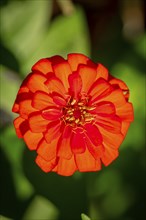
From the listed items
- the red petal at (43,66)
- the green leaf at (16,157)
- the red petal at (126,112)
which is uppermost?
the red petal at (43,66)

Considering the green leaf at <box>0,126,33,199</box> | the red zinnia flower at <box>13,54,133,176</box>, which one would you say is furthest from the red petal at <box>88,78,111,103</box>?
the green leaf at <box>0,126,33,199</box>

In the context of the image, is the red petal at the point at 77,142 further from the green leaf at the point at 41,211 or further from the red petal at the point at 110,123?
the green leaf at the point at 41,211

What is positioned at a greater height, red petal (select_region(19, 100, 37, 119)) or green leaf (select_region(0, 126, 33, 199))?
red petal (select_region(19, 100, 37, 119))

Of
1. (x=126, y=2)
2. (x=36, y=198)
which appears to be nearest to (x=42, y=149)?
(x=36, y=198)

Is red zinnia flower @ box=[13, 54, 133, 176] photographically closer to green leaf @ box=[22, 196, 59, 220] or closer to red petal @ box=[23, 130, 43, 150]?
red petal @ box=[23, 130, 43, 150]

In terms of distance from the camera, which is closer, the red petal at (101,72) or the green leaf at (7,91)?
the red petal at (101,72)

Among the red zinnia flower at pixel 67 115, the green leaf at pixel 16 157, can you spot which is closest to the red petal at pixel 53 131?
the red zinnia flower at pixel 67 115
